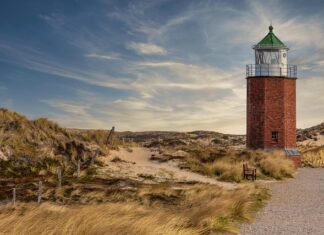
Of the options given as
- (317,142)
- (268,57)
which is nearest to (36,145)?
(268,57)

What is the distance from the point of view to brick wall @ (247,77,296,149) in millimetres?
34969

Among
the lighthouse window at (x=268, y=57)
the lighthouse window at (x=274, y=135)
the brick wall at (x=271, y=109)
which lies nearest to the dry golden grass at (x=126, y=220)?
the brick wall at (x=271, y=109)

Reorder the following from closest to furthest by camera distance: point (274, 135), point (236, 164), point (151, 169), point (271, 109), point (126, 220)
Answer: point (126, 220) → point (151, 169) → point (236, 164) → point (271, 109) → point (274, 135)

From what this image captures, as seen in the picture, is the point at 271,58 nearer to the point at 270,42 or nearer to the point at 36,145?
the point at 270,42

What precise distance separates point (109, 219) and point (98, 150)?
68.8 ft

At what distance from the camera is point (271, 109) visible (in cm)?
3497

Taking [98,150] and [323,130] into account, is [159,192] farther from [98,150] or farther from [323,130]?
[323,130]

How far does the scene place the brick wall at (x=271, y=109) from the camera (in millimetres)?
34969

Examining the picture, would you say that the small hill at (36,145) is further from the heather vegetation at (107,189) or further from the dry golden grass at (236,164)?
the dry golden grass at (236,164)

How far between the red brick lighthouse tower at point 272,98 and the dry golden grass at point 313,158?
3.69m

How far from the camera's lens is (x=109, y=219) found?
9.02 meters

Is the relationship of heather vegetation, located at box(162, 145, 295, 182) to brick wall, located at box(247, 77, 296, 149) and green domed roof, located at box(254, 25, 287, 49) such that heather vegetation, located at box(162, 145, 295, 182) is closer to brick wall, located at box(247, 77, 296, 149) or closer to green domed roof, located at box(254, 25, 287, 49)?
brick wall, located at box(247, 77, 296, 149)

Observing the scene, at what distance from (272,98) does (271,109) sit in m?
0.81

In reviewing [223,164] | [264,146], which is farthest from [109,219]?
[264,146]
